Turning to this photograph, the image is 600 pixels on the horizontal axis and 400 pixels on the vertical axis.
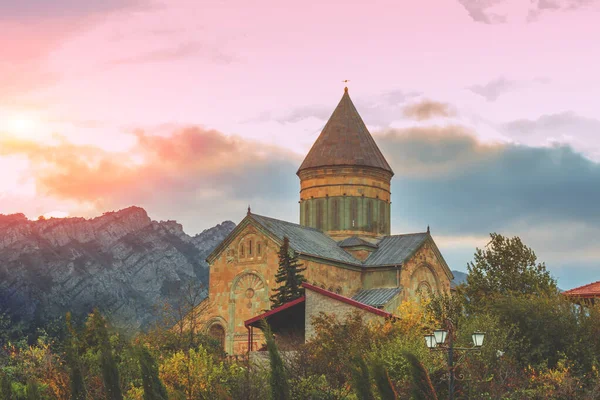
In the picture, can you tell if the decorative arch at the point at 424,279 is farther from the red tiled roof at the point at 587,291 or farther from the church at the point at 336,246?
the red tiled roof at the point at 587,291

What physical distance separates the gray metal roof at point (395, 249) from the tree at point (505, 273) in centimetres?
812

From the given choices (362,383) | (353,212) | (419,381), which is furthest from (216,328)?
(419,381)

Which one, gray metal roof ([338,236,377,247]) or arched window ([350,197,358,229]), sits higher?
arched window ([350,197,358,229])

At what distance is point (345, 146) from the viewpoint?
48.8 metres

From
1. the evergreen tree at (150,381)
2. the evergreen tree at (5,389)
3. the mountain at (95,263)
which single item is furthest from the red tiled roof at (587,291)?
the mountain at (95,263)

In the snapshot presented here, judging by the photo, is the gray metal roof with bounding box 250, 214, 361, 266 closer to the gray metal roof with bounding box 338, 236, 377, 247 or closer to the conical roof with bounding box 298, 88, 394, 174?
the gray metal roof with bounding box 338, 236, 377, 247

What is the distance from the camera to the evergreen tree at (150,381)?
23.3 m

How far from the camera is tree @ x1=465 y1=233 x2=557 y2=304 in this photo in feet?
119

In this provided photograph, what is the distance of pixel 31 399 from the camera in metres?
23.8

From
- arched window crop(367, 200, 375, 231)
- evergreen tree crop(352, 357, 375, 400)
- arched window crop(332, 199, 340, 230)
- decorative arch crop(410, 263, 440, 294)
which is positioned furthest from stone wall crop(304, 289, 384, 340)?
arched window crop(367, 200, 375, 231)

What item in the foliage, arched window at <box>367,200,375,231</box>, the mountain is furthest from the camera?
the mountain

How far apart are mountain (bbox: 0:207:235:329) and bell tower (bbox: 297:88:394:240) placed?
3748 cm

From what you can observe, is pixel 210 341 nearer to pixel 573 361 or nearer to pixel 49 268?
pixel 573 361

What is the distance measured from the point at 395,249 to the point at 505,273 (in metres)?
10.4
